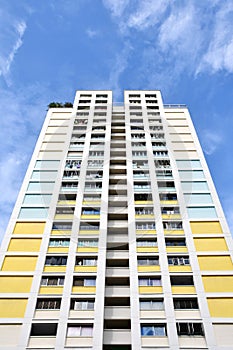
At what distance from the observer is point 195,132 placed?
35.9m

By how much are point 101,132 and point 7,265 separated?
20573 mm

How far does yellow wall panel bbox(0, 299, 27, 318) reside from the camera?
18797 millimetres

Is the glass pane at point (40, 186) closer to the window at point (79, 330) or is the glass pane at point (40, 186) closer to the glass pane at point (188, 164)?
the window at point (79, 330)

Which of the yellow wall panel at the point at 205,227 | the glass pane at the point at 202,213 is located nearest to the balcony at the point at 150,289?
the yellow wall panel at the point at 205,227

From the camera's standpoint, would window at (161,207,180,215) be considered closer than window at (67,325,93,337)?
No

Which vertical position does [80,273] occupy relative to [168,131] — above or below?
below

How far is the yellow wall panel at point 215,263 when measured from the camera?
70.6 feet

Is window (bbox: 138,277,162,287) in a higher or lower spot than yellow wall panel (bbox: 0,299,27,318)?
higher

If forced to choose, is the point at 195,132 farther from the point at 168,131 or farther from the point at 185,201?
the point at 185,201

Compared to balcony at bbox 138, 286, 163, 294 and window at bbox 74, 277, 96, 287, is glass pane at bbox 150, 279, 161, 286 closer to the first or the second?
balcony at bbox 138, 286, 163, 294

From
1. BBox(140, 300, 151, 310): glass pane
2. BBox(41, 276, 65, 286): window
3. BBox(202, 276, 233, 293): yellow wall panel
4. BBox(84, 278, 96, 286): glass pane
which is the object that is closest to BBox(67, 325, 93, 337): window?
BBox(84, 278, 96, 286): glass pane

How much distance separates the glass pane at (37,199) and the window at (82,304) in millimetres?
10060

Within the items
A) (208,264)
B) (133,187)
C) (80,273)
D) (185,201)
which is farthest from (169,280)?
(133,187)

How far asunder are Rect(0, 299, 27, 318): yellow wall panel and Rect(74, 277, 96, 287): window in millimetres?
3842
